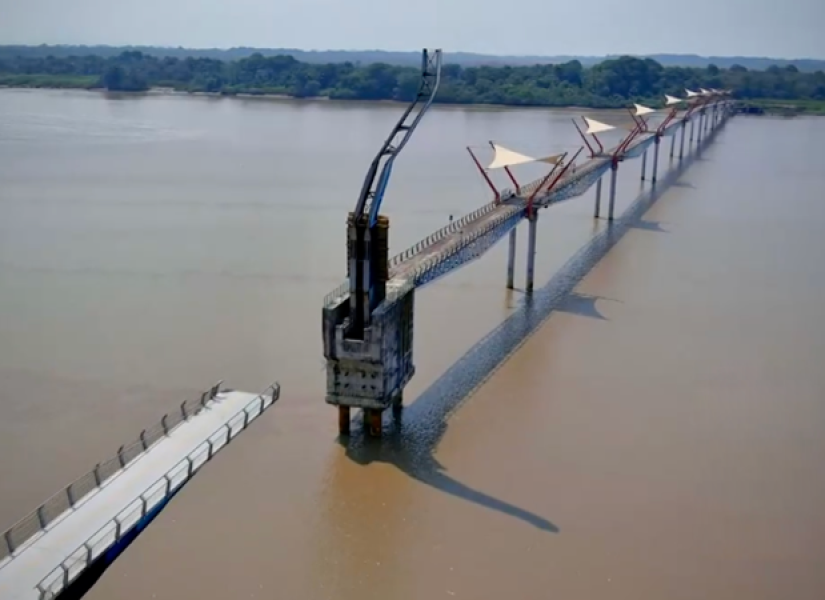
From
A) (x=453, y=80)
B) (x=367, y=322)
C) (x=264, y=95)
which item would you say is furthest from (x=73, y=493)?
(x=264, y=95)

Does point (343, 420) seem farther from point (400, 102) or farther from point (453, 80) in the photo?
point (453, 80)

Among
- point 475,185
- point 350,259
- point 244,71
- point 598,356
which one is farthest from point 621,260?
point 244,71

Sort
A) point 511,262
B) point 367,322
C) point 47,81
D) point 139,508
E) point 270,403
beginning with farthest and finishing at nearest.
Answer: point 47,81, point 511,262, point 367,322, point 270,403, point 139,508

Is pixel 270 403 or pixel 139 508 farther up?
pixel 139 508

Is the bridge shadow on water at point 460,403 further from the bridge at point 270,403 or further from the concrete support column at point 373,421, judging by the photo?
the bridge at point 270,403

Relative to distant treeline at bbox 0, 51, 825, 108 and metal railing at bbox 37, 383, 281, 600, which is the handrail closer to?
metal railing at bbox 37, 383, 281, 600

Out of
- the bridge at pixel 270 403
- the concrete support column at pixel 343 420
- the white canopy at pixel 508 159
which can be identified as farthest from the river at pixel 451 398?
the white canopy at pixel 508 159
